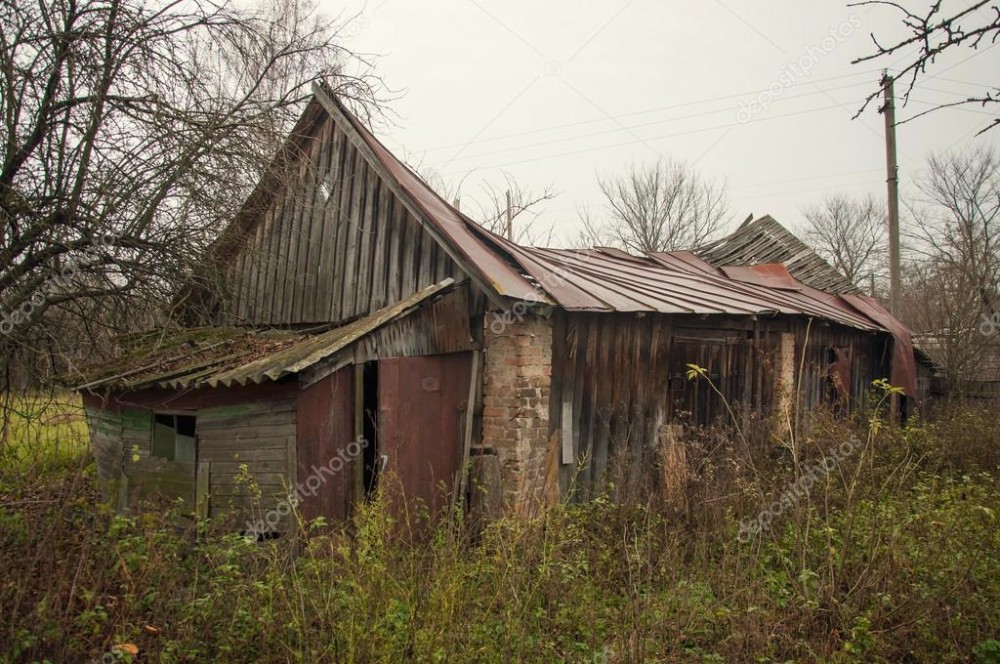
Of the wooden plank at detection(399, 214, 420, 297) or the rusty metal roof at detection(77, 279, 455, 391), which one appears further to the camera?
the wooden plank at detection(399, 214, 420, 297)

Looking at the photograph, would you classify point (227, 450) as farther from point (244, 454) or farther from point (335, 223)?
point (335, 223)

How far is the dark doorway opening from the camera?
6.58 metres

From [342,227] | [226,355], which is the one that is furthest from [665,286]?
[226,355]

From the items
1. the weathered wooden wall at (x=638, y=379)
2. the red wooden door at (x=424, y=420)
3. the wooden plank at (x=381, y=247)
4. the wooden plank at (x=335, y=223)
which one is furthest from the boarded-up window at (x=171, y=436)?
the weathered wooden wall at (x=638, y=379)

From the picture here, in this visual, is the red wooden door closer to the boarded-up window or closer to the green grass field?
the green grass field

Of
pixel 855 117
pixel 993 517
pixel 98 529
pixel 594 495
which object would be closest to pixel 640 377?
pixel 594 495

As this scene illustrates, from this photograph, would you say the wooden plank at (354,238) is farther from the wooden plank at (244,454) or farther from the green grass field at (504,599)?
the green grass field at (504,599)

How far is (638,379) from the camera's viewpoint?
857cm

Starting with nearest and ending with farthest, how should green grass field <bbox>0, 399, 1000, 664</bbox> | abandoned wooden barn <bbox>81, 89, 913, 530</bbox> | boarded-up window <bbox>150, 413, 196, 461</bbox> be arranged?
1. green grass field <bbox>0, 399, 1000, 664</bbox>
2. abandoned wooden barn <bbox>81, 89, 913, 530</bbox>
3. boarded-up window <bbox>150, 413, 196, 461</bbox>

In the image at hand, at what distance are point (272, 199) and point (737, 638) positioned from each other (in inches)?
315

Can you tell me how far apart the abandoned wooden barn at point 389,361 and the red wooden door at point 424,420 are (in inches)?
0.8

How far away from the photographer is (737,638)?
4203 mm

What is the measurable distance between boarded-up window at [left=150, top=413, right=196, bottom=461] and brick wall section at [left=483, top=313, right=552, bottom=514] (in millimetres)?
3505

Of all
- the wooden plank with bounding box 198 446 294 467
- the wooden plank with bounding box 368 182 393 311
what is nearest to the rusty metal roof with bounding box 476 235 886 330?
the wooden plank with bounding box 368 182 393 311
